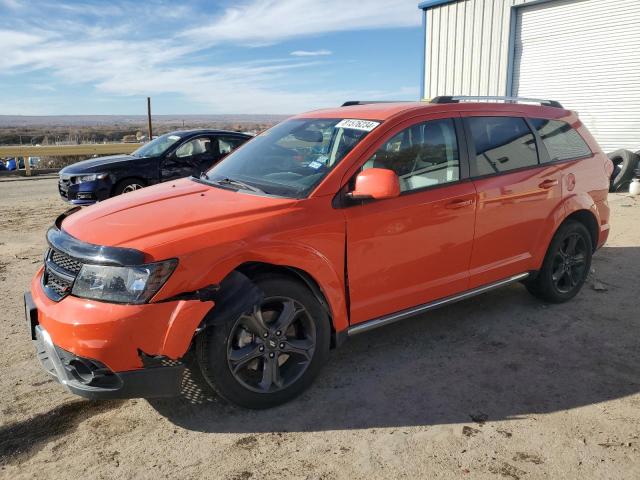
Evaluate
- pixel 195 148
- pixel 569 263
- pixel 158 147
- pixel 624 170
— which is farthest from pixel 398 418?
pixel 624 170

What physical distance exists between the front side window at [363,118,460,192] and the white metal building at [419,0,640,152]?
10497 mm

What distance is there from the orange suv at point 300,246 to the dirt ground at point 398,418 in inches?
12.5

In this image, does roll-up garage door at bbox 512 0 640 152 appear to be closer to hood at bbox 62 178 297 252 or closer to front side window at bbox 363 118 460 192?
front side window at bbox 363 118 460 192

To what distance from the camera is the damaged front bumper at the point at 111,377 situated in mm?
2736

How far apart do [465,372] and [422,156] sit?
4.98 feet

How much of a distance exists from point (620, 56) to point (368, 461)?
499 inches

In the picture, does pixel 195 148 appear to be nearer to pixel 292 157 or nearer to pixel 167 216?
pixel 292 157

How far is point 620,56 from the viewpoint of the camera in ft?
40.0

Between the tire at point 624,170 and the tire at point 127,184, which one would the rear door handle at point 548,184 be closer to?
the tire at point 127,184

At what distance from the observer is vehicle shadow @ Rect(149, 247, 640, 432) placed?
312cm

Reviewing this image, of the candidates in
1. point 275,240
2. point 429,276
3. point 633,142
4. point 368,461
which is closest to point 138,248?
point 275,240

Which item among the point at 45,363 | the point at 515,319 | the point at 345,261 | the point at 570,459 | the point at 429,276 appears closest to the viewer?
A: the point at 570,459

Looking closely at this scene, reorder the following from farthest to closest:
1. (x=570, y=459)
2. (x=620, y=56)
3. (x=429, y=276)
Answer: (x=620, y=56)
(x=429, y=276)
(x=570, y=459)

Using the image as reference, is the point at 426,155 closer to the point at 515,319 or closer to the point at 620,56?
the point at 515,319
